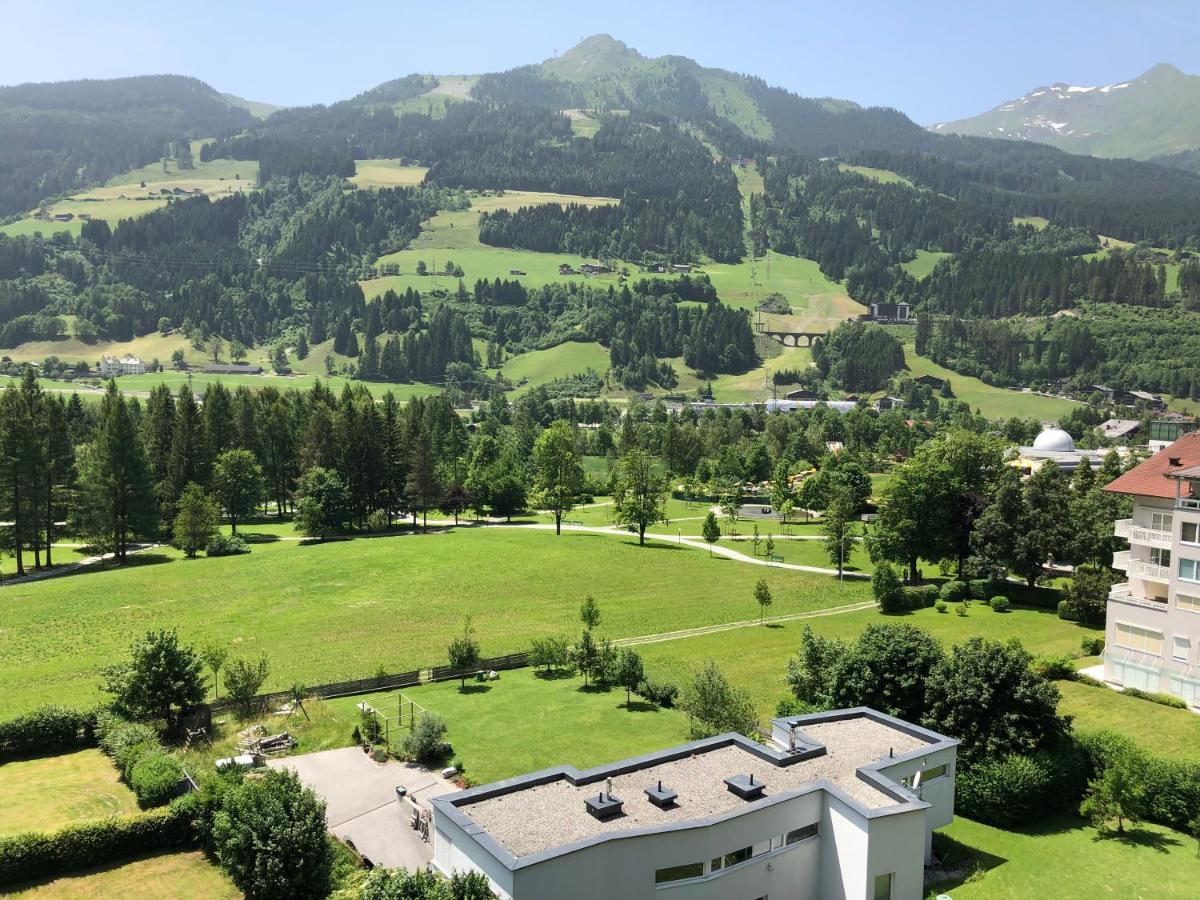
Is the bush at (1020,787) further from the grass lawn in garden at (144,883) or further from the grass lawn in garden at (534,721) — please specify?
the grass lawn in garden at (144,883)

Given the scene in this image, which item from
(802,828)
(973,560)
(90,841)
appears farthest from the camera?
Result: (973,560)

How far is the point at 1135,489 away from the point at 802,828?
3121 cm

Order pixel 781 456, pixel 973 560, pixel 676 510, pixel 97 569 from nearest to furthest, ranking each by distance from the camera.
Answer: pixel 973 560
pixel 97 569
pixel 676 510
pixel 781 456

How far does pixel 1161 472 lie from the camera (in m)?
45.0

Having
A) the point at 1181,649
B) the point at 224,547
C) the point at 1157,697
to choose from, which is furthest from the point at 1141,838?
the point at 224,547

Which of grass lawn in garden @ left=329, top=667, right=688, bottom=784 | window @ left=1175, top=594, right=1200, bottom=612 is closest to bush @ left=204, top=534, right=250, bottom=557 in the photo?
grass lawn in garden @ left=329, top=667, right=688, bottom=784

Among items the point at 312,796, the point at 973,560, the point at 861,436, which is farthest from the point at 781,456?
the point at 312,796

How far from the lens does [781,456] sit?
5226 inches

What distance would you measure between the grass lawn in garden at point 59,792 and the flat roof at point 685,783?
14.3 m

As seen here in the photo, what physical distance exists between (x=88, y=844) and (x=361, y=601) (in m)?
33.0

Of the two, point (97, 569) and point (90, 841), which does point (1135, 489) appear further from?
point (97, 569)

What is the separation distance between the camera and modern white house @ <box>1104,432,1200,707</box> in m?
40.8

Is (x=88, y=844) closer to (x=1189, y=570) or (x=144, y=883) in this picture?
(x=144, y=883)

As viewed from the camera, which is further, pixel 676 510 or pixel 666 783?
pixel 676 510
